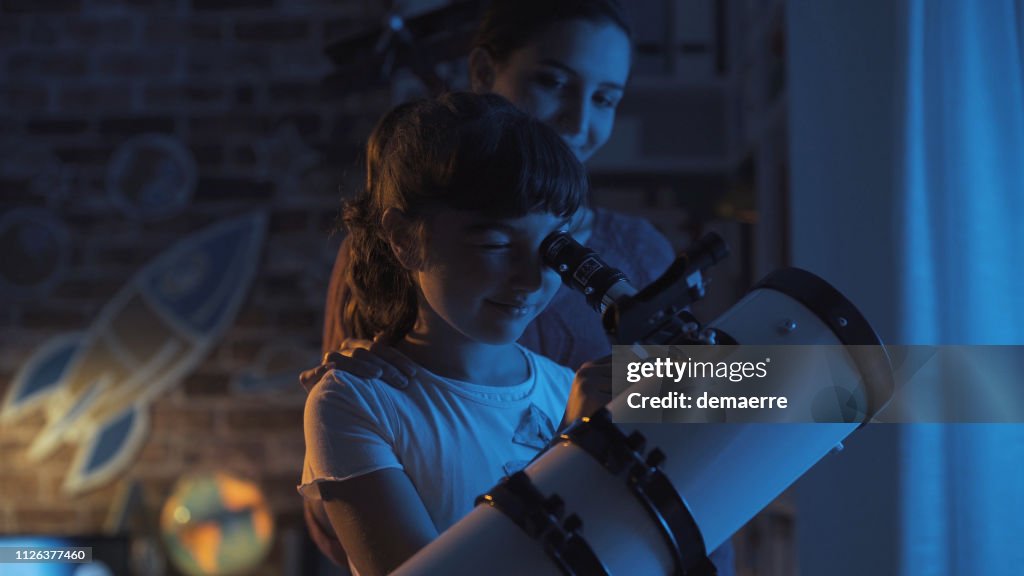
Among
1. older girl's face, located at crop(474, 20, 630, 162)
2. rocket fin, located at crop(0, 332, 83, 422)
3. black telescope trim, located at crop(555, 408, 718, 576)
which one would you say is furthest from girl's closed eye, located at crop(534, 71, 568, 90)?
rocket fin, located at crop(0, 332, 83, 422)

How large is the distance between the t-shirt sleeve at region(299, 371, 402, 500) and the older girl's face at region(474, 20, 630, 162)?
465 mm

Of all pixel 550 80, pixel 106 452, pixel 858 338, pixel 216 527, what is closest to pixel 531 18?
pixel 550 80

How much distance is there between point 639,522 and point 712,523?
0.20 feet

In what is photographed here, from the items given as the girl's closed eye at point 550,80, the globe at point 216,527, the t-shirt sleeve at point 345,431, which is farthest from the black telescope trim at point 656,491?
the globe at point 216,527

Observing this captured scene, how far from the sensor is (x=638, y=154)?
280 cm

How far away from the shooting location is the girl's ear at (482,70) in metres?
1.25

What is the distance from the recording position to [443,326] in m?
0.91

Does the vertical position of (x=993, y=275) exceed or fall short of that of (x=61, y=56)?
it falls short

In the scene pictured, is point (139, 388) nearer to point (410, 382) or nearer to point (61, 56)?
point (61, 56)

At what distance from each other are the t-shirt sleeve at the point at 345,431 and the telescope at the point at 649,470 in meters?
0.14

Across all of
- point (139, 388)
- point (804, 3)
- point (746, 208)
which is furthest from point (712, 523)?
→ point (139, 388)

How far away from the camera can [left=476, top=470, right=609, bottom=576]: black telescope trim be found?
638 mm

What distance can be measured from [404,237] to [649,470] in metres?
0.33

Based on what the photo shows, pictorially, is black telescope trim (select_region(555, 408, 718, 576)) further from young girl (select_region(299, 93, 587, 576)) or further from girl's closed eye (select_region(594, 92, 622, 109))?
girl's closed eye (select_region(594, 92, 622, 109))
